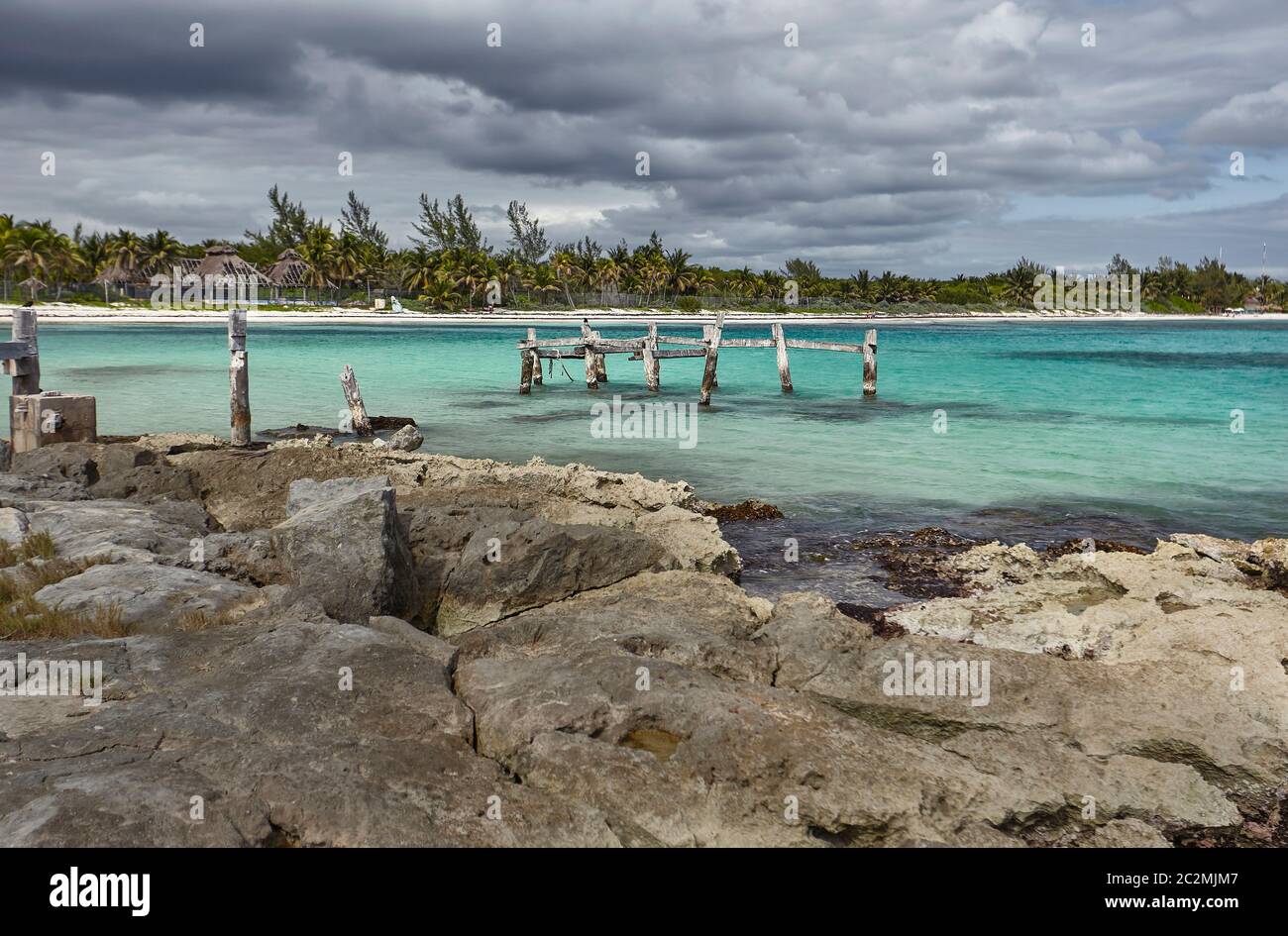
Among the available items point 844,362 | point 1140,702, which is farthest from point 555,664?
point 844,362

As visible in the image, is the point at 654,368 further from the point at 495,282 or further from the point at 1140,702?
the point at 495,282

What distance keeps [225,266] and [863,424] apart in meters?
75.8

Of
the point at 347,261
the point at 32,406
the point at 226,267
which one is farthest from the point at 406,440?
the point at 347,261

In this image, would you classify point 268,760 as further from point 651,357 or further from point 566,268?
point 566,268

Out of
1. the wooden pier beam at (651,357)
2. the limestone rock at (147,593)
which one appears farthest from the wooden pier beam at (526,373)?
the limestone rock at (147,593)

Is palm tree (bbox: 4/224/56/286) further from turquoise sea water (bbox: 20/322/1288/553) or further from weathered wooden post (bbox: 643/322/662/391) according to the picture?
weathered wooden post (bbox: 643/322/662/391)

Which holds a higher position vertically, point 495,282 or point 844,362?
point 495,282

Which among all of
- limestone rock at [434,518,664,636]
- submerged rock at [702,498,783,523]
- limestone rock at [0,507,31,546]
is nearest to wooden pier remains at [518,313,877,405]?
submerged rock at [702,498,783,523]

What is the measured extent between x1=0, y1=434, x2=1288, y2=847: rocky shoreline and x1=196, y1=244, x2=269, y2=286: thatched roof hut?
82839 millimetres

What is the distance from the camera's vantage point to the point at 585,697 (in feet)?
15.2

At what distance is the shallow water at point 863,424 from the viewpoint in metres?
13.2

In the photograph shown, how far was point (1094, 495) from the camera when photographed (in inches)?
551

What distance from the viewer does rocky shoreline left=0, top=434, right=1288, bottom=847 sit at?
390 centimetres
